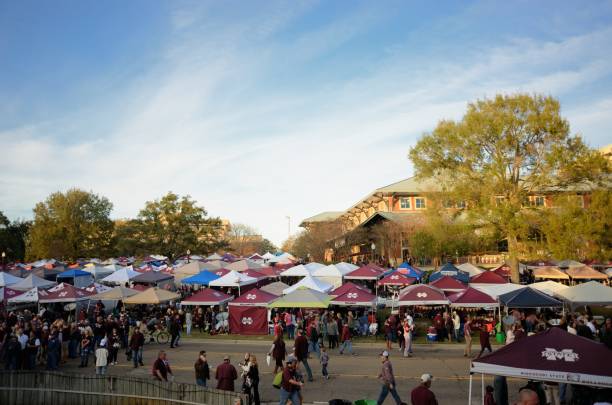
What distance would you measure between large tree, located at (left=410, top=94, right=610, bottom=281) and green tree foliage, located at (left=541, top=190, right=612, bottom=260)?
1.66 meters

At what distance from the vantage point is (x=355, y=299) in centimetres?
2192

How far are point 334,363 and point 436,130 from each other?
78.5ft

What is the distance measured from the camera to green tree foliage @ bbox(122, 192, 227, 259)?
71812 mm

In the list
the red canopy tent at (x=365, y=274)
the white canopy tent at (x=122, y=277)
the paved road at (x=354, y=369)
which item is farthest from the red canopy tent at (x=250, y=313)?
the white canopy tent at (x=122, y=277)

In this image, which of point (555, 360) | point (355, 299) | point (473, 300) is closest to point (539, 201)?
point (473, 300)

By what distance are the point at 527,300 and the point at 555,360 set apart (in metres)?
12.1

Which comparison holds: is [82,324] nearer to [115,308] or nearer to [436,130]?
[115,308]

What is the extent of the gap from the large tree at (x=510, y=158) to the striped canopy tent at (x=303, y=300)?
1656cm

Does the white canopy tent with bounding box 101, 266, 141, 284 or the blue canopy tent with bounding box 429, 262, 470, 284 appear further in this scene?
the white canopy tent with bounding box 101, 266, 141, 284

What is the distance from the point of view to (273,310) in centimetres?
2466

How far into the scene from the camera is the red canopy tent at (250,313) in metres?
23.2

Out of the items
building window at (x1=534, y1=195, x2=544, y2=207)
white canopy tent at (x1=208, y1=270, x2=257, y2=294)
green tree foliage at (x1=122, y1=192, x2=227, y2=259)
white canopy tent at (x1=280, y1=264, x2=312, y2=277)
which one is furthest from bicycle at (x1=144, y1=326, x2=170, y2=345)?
green tree foliage at (x1=122, y1=192, x2=227, y2=259)

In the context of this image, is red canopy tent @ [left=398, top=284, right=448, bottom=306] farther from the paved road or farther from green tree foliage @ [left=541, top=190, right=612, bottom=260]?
green tree foliage @ [left=541, top=190, right=612, bottom=260]

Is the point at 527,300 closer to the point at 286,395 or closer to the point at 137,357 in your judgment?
the point at 286,395
